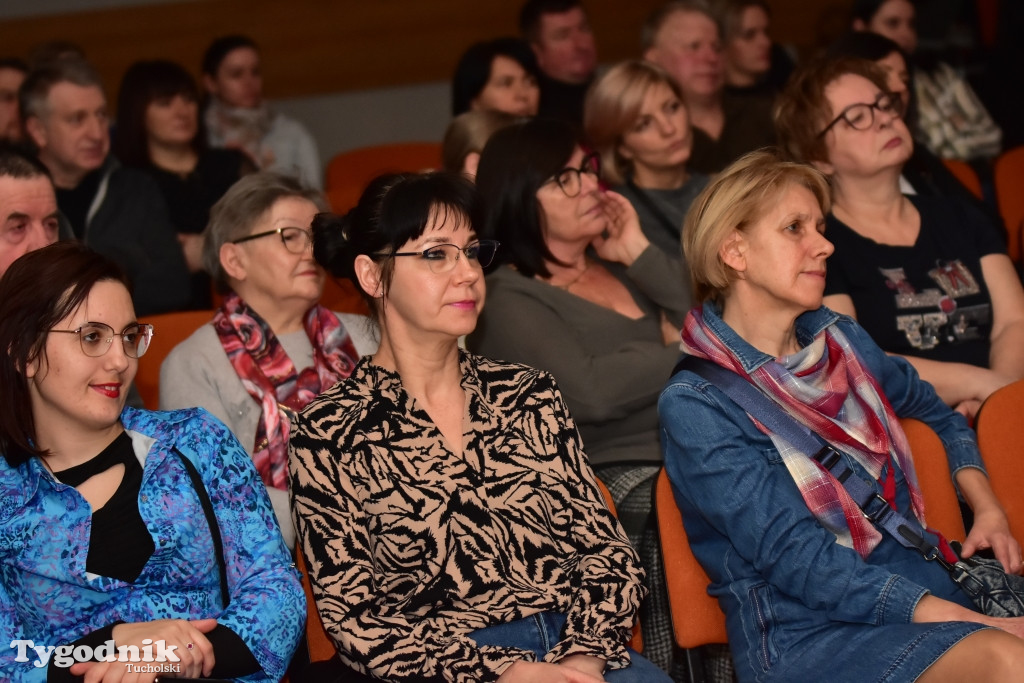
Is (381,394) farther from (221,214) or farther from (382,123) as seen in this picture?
(382,123)

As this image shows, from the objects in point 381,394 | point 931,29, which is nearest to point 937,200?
point 381,394

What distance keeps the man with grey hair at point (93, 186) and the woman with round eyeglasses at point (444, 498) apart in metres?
1.57

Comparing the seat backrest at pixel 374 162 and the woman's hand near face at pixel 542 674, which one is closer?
the woman's hand near face at pixel 542 674

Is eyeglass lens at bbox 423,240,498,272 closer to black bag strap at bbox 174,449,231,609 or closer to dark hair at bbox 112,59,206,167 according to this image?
black bag strap at bbox 174,449,231,609

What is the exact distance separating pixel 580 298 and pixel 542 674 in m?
1.23

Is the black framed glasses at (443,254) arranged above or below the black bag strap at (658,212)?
above

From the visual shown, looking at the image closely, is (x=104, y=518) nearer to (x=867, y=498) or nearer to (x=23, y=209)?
(x=23, y=209)

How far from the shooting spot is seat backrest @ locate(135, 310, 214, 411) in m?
3.11

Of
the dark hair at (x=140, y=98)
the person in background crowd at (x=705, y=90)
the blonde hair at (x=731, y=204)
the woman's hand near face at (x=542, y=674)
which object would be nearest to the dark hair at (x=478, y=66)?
the person in background crowd at (x=705, y=90)

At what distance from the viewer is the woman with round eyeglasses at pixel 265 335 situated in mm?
2814

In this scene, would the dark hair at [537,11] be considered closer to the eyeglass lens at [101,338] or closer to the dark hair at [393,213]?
the dark hair at [393,213]

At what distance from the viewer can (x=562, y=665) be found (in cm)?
205

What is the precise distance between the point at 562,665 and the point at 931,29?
4412 millimetres

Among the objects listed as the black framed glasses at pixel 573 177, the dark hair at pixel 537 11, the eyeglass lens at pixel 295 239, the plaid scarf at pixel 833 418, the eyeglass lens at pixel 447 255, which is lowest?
the plaid scarf at pixel 833 418
